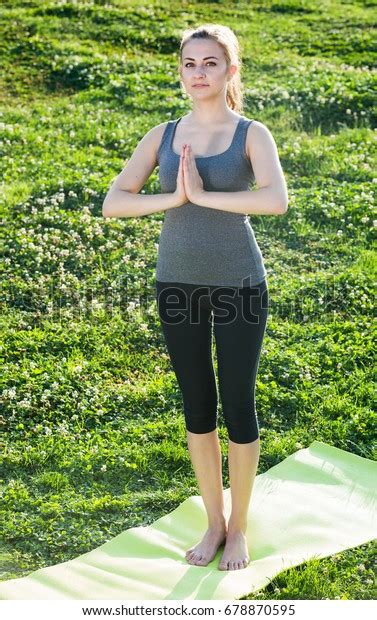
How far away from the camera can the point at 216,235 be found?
193 inches

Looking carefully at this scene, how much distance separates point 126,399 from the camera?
7320 mm

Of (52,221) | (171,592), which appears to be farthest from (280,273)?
(171,592)

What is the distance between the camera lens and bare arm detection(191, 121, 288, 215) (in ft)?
15.7

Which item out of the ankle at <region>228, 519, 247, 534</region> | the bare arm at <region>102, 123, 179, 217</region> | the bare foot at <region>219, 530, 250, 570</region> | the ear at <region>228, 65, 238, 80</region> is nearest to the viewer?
the ear at <region>228, 65, 238, 80</region>

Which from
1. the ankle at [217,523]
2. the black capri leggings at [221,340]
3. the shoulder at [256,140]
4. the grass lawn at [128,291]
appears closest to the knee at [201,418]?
the black capri leggings at [221,340]

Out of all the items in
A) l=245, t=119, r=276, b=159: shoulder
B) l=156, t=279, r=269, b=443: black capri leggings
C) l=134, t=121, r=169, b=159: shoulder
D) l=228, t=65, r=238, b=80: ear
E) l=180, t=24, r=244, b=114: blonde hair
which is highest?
l=180, t=24, r=244, b=114: blonde hair

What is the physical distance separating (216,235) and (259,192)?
0.30 m

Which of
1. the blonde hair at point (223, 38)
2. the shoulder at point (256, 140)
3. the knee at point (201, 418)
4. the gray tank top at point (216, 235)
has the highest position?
the blonde hair at point (223, 38)

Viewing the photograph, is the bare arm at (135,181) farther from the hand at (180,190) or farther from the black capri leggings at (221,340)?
the black capri leggings at (221,340)

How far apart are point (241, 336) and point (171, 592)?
1.30 m

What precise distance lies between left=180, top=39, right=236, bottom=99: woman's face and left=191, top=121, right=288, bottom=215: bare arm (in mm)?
274

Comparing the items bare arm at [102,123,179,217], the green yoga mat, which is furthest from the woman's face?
the green yoga mat

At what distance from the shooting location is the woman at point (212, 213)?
4.84 meters

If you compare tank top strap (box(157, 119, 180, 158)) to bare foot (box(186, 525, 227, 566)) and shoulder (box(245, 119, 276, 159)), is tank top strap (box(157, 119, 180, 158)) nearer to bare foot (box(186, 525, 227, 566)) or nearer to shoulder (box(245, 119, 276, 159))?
shoulder (box(245, 119, 276, 159))
